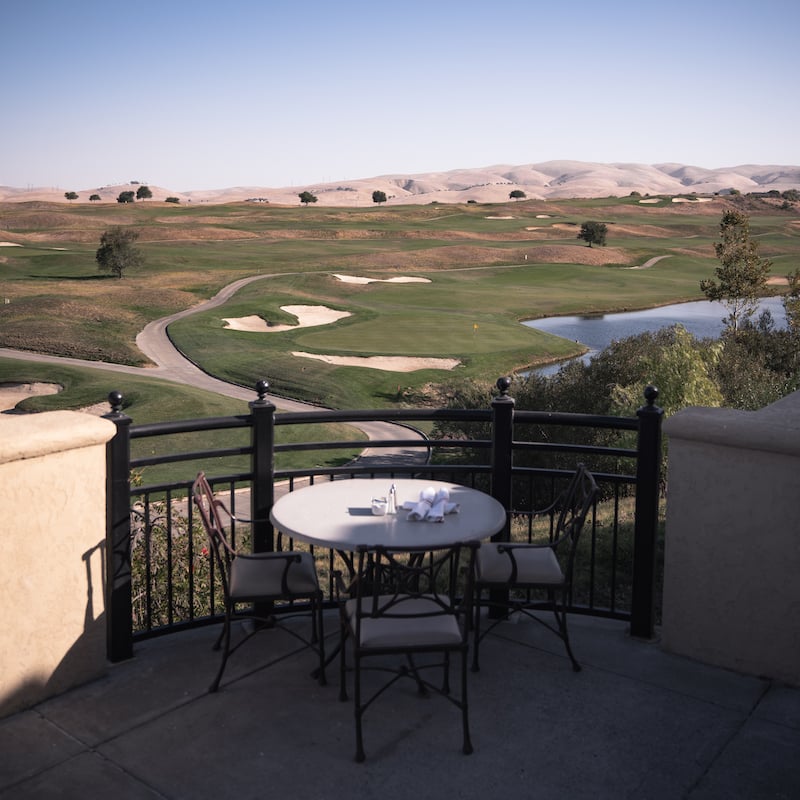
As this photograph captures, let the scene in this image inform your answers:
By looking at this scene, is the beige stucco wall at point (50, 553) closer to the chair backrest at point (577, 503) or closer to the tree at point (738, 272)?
the chair backrest at point (577, 503)

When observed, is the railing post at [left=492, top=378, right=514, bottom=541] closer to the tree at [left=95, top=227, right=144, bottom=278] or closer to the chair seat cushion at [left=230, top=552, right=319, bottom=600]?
the chair seat cushion at [left=230, top=552, right=319, bottom=600]

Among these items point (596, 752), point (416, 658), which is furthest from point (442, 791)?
point (416, 658)

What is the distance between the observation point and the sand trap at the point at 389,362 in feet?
127

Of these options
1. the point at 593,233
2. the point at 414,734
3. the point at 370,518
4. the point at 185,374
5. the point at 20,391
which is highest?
the point at 593,233

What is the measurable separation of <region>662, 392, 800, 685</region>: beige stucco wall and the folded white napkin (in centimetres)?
120

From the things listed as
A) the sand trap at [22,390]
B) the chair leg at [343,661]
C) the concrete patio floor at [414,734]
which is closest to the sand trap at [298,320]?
the sand trap at [22,390]

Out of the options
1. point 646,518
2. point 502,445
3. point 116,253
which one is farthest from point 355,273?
point 646,518

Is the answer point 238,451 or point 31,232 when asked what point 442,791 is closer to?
point 238,451

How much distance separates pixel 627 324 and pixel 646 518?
2102 inches

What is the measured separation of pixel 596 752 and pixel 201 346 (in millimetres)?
40203

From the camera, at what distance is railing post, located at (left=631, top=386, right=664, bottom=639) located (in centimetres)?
483

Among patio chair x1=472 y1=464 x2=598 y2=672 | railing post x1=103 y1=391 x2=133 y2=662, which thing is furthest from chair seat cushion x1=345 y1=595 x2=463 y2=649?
railing post x1=103 y1=391 x2=133 y2=662

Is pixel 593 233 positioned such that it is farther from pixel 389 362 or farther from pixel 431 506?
pixel 431 506

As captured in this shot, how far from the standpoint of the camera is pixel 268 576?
4.36 metres
